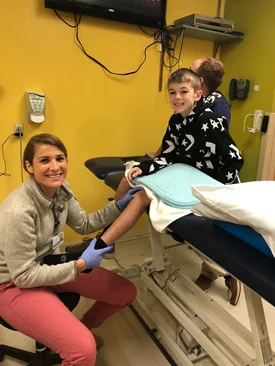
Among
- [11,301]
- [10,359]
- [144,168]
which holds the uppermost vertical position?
[144,168]

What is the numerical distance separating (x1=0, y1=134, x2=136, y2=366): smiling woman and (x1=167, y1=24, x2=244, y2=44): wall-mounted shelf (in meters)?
1.65

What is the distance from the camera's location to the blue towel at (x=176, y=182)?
3.93 feet

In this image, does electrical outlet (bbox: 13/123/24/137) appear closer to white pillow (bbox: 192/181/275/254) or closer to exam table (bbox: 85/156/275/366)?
exam table (bbox: 85/156/275/366)

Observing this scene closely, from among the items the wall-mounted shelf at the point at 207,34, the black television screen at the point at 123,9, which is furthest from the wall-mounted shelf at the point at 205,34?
the black television screen at the point at 123,9

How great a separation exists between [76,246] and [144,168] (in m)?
1.24

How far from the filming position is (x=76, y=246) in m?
2.50

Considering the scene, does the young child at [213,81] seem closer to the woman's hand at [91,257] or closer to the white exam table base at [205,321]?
the white exam table base at [205,321]

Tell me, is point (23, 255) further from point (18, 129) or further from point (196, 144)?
point (18, 129)

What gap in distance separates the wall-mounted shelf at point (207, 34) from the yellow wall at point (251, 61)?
78 millimetres

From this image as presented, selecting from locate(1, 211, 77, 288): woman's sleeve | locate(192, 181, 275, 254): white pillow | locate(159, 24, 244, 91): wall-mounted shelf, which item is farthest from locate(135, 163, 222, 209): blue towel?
locate(159, 24, 244, 91): wall-mounted shelf

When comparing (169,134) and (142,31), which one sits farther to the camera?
(142,31)

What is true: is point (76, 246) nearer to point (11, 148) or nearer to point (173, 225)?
point (11, 148)

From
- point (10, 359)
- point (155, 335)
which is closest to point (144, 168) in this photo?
point (155, 335)

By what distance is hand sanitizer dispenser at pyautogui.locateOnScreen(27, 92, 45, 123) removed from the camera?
2117mm
